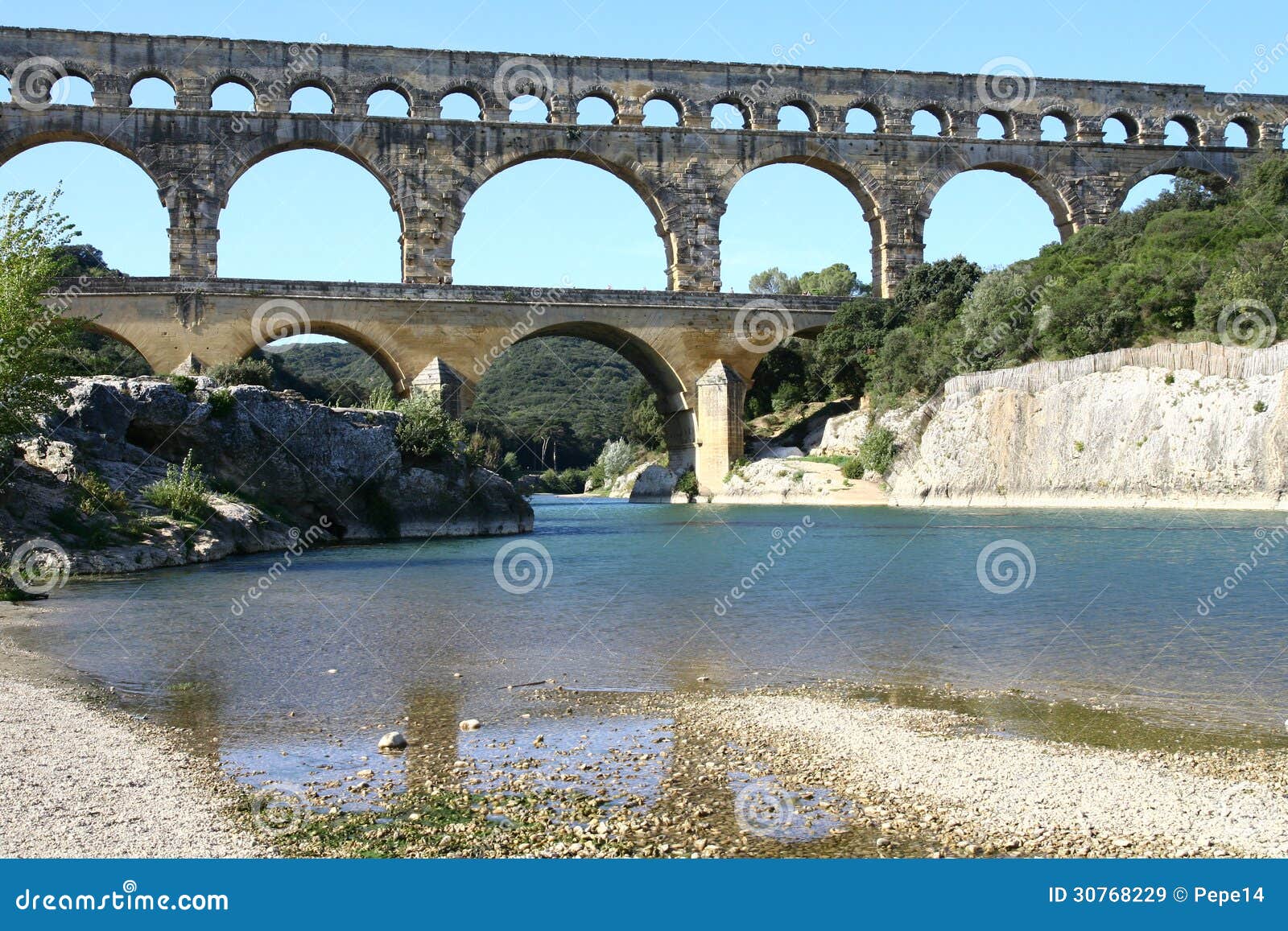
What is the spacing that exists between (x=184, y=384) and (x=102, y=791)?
59.9 ft

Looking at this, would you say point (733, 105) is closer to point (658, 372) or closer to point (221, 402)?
point (658, 372)

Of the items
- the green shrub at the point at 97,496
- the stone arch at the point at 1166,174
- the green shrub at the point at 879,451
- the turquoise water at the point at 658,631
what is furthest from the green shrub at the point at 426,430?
the stone arch at the point at 1166,174

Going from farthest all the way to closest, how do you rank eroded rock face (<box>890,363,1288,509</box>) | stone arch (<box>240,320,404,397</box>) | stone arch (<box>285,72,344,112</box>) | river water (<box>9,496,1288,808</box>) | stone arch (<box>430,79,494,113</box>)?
1. stone arch (<box>430,79,494,113</box>)
2. stone arch (<box>285,72,344,112</box>)
3. stone arch (<box>240,320,404,397</box>)
4. eroded rock face (<box>890,363,1288,509</box>)
5. river water (<box>9,496,1288,808</box>)

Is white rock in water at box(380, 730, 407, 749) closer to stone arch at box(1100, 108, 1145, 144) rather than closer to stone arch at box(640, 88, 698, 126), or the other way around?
stone arch at box(640, 88, 698, 126)

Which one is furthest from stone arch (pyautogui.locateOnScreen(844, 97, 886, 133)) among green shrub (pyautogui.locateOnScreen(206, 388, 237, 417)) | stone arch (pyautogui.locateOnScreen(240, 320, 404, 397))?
green shrub (pyautogui.locateOnScreen(206, 388, 237, 417))

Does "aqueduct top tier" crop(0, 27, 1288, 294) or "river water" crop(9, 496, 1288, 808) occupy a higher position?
"aqueduct top tier" crop(0, 27, 1288, 294)

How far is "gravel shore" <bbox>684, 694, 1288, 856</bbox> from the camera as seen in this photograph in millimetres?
4652

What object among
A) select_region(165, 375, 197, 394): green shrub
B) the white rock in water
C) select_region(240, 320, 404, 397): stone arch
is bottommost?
the white rock in water

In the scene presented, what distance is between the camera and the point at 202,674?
8484mm

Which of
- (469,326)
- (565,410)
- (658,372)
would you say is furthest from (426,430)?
(565,410)

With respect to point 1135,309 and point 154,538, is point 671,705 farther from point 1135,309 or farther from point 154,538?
point 1135,309

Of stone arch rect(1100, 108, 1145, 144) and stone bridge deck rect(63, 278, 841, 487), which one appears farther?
stone arch rect(1100, 108, 1145, 144)

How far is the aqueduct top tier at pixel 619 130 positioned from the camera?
3634 cm

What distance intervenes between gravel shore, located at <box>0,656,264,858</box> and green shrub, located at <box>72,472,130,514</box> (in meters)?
10.4
